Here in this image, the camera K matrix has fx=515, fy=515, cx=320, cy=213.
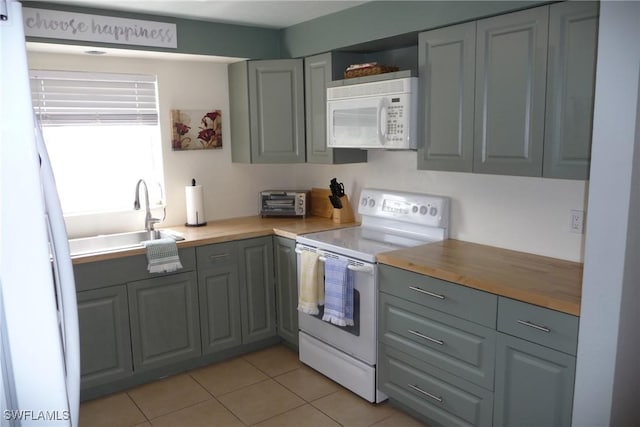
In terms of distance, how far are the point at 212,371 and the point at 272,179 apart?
1.59 metres

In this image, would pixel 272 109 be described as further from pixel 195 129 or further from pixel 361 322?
pixel 361 322

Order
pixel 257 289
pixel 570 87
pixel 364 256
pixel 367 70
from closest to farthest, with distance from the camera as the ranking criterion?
pixel 570 87
pixel 364 256
pixel 367 70
pixel 257 289

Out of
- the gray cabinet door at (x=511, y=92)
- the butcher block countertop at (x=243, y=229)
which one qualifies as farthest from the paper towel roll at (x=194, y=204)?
the gray cabinet door at (x=511, y=92)

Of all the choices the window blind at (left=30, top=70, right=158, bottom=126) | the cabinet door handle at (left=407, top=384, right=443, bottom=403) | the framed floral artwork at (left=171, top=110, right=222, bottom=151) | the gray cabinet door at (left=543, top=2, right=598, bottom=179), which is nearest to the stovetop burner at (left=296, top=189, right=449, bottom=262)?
the cabinet door handle at (left=407, top=384, right=443, bottom=403)

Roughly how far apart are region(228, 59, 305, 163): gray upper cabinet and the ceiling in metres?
0.35

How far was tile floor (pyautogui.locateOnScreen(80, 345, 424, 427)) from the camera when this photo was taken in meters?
2.78

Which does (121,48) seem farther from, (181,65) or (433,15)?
(433,15)

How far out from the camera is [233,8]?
3.04 m

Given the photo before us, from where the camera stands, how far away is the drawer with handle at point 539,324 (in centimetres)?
195

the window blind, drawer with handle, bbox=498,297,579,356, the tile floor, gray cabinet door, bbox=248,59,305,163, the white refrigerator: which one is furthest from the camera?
gray cabinet door, bbox=248,59,305,163

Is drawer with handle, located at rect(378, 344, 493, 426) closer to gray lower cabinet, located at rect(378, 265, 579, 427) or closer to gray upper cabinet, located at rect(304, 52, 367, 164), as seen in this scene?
gray lower cabinet, located at rect(378, 265, 579, 427)

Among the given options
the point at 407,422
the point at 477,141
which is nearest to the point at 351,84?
the point at 477,141

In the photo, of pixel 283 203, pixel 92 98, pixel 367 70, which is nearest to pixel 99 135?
pixel 92 98

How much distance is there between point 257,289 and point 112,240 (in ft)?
3.36
